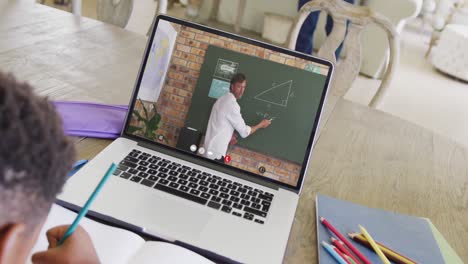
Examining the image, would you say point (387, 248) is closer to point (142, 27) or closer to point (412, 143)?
point (412, 143)

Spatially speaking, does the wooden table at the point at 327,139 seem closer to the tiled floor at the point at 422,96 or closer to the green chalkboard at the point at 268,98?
the green chalkboard at the point at 268,98

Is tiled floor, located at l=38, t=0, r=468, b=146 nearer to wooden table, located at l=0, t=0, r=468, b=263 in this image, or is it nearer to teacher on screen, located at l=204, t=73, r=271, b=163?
wooden table, located at l=0, t=0, r=468, b=263

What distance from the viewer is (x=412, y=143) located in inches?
42.6

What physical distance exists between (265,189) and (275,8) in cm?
332

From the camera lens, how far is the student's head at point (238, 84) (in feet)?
2.59

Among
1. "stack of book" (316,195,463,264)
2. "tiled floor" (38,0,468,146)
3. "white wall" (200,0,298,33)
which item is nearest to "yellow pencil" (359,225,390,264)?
"stack of book" (316,195,463,264)

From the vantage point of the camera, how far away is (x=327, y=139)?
3.34ft

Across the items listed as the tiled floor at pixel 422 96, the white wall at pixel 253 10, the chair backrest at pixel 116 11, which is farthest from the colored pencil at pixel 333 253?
the white wall at pixel 253 10

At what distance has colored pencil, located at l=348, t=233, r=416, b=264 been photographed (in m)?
0.64

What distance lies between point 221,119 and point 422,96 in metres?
3.13

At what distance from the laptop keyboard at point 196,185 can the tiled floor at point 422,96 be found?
2364 mm

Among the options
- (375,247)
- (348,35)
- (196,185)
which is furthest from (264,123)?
(348,35)

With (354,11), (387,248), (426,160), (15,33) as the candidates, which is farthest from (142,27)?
(387,248)

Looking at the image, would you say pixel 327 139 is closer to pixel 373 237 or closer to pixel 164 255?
pixel 373 237
